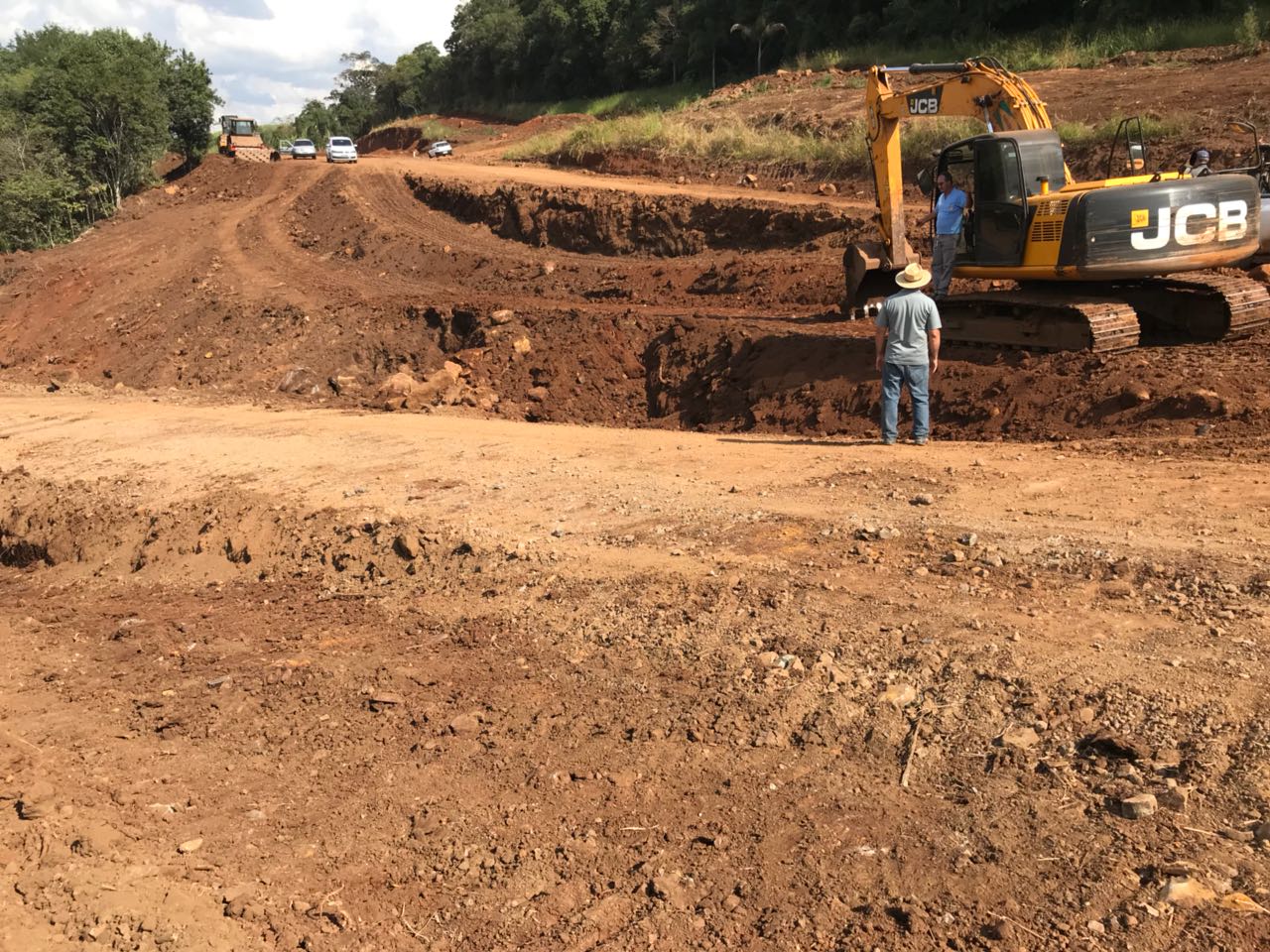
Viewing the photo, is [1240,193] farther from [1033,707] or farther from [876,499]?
[1033,707]

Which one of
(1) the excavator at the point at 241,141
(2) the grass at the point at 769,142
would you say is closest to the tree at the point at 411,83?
(1) the excavator at the point at 241,141

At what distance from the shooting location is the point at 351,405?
14.2 meters

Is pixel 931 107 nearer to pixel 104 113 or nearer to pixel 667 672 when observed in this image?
pixel 667 672

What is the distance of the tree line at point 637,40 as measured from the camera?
31.6m

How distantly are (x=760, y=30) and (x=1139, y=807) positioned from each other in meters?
43.9

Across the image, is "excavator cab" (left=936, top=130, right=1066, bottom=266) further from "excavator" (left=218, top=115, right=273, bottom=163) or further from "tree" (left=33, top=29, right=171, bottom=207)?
"excavator" (left=218, top=115, right=273, bottom=163)

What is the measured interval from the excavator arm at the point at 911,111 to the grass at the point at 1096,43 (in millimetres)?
14857

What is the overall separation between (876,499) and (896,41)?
3143cm

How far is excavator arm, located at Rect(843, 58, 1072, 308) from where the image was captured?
1114 cm

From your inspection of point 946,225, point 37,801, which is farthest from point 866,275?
point 37,801

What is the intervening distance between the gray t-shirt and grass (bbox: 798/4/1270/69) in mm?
18835

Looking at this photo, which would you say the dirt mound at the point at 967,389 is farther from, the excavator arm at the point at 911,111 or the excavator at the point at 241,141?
the excavator at the point at 241,141

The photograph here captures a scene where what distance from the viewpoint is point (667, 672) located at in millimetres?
5273

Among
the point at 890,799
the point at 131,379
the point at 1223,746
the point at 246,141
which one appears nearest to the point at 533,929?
the point at 890,799
